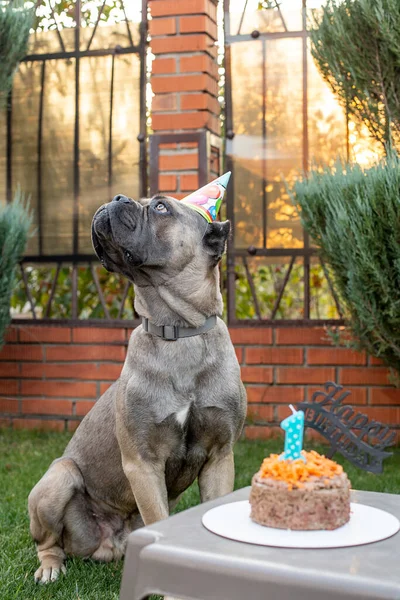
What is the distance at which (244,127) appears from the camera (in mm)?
5430

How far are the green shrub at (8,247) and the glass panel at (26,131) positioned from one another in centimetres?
65

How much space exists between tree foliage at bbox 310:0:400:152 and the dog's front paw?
8.93 feet

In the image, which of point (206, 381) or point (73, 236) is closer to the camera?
point (206, 381)

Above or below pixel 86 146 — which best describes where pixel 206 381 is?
below

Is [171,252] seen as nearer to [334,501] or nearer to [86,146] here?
[334,501]

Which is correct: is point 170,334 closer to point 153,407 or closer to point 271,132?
point 153,407

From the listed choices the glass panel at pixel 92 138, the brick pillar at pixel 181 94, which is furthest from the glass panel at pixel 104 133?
the brick pillar at pixel 181 94

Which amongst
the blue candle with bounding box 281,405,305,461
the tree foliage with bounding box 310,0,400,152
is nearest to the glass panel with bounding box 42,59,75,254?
the tree foliage with bounding box 310,0,400,152

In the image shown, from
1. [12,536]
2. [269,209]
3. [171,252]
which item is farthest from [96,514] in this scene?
[269,209]

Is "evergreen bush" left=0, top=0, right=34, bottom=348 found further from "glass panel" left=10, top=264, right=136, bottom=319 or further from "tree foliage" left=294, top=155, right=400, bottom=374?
"tree foliage" left=294, top=155, right=400, bottom=374

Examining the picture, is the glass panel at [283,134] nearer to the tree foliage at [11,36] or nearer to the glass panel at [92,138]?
the glass panel at [92,138]

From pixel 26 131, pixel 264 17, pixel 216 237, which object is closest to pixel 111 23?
pixel 26 131

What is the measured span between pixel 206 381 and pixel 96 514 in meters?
0.82

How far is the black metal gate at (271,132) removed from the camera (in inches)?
209
